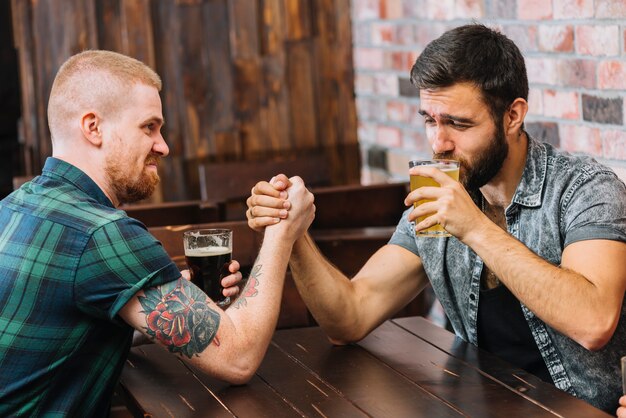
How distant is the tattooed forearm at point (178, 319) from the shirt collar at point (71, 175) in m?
0.28

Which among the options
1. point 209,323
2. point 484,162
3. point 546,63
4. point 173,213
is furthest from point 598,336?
point 173,213

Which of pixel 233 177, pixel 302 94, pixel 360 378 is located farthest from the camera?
pixel 302 94

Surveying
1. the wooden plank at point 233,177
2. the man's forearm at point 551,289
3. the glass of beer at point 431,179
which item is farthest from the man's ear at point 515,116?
the wooden plank at point 233,177

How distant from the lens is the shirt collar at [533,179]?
2111 mm

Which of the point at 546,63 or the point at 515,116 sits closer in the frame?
the point at 515,116

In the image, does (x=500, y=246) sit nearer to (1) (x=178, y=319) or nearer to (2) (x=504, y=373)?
(2) (x=504, y=373)

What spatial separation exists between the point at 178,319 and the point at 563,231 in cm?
83

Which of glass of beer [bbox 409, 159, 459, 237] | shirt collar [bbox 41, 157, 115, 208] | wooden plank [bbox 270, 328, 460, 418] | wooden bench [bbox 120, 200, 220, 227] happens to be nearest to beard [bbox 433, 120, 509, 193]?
glass of beer [bbox 409, 159, 459, 237]

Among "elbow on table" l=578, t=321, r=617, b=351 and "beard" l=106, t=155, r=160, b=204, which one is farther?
"beard" l=106, t=155, r=160, b=204

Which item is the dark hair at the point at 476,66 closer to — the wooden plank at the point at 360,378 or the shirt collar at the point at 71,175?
the wooden plank at the point at 360,378

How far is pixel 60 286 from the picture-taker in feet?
5.81

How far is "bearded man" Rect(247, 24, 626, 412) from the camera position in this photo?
74.4 inches

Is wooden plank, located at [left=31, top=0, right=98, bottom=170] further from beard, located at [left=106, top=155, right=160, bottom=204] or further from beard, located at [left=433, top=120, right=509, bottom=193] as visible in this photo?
beard, located at [left=433, top=120, right=509, bottom=193]

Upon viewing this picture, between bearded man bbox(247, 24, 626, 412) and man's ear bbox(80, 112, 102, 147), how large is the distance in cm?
35
